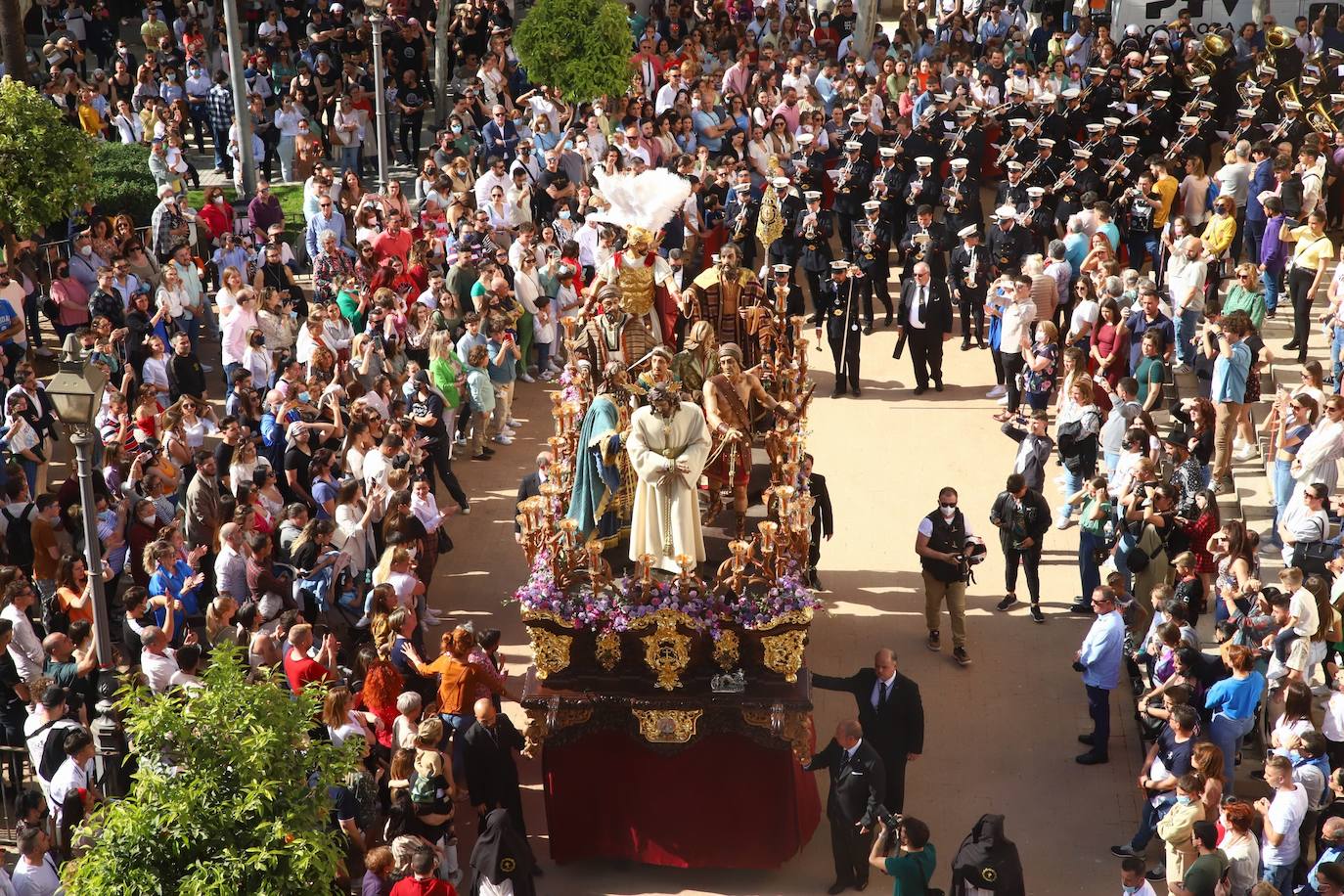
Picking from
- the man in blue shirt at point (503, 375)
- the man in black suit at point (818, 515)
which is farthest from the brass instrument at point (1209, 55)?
the man in black suit at point (818, 515)

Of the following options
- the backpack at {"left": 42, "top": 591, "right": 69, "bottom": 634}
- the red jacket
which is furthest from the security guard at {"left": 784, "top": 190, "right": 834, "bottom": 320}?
the red jacket

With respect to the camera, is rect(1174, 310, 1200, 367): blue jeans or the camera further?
rect(1174, 310, 1200, 367): blue jeans

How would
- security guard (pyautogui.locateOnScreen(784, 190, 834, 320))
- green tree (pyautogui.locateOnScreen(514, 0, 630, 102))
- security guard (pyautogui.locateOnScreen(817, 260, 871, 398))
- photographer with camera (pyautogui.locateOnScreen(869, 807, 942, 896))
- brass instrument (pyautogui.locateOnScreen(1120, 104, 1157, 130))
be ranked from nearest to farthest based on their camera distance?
photographer with camera (pyautogui.locateOnScreen(869, 807, 942, 896))
security guard (pyautogui.locateOnScreen(817, 260, 871, 398))
security guard (pyautogui.locateOnScreen(784, 190, 834, 320))
brass instrument (pyautogui.locateOnScreen(1120, 104, 1157, 130))
green tree (pyautogui.locateOnScreen(514, 0, 630, 102))

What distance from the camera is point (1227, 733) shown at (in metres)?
12.3

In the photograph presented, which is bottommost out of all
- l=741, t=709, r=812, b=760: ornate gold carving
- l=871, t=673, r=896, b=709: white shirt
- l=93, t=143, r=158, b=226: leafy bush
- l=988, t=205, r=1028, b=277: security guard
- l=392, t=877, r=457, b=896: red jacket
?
l=392, t=877, r=457, b=896: red jacket

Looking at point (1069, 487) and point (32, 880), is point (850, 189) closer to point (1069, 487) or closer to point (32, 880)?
point (1069, 487)

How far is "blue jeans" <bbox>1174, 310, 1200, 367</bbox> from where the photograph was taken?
19.0m

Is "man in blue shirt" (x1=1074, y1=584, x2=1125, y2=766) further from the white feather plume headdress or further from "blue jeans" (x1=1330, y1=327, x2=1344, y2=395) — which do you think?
"blue jeans" (x1=1330, y1=327, x2=1344, y2=395)

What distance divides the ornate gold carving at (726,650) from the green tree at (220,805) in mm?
3497

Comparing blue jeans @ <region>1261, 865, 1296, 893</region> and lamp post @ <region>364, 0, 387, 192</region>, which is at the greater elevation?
lamp post @ <region>364, 0, 387, 192</region>

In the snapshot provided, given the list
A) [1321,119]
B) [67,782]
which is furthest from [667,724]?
[1321,119]

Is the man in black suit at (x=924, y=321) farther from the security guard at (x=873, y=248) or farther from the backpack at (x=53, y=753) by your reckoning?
the backpack at (x=53, y=753)

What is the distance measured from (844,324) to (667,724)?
347 inches

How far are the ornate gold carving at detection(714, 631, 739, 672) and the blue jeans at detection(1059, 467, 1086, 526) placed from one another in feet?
18.8
